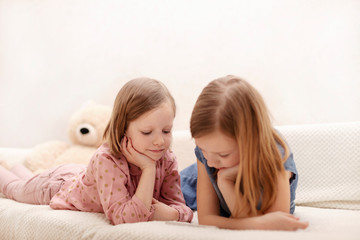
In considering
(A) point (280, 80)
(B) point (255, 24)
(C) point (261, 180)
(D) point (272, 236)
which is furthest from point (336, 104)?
(D) point (272, 236)

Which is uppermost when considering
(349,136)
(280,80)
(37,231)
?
(280,80)

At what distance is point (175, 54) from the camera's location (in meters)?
2.67

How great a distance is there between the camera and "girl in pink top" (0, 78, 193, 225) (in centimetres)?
136

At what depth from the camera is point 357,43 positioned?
2.21m

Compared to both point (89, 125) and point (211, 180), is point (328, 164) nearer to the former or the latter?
point (211, 180)

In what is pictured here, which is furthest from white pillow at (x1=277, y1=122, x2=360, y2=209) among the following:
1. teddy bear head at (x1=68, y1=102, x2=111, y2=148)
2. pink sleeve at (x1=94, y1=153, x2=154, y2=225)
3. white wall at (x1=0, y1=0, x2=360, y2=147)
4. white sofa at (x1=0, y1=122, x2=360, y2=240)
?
teddy bear head at (x1=68, y1=102, x2=111, y2=148)

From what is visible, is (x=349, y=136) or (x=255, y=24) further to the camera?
(x=255, y=24)

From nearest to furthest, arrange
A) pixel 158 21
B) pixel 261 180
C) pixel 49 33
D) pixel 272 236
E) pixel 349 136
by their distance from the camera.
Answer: pixel 272 236
pixel 261 180
pixel 349 136
pixel 158 21
pixel 49 33

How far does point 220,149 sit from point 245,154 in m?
0.07

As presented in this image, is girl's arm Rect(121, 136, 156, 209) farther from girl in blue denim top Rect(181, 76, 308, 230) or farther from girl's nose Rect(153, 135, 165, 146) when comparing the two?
girl in blue denim top Rect(181, 76, 308, 230)

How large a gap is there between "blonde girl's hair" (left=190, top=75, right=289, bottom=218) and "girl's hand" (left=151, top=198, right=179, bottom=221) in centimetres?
27

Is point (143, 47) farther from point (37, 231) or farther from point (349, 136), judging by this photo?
point (37, 231)

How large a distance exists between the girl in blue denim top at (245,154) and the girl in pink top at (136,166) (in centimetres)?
20

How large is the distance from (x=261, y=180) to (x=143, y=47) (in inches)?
69.4
